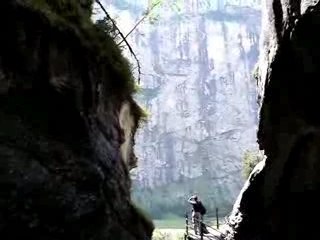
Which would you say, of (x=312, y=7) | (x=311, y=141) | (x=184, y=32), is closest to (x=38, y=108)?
(x=312, y=7)

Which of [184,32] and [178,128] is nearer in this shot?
[178,128]

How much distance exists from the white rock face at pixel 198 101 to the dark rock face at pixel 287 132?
54.0 meters

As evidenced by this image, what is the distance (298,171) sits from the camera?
32.5 ft

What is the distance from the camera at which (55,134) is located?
5.84 metres

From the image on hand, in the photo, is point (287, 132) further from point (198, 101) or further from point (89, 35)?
point (198, 101)

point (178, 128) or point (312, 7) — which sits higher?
point (178, 128)

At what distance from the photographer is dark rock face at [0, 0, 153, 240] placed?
5.21 m

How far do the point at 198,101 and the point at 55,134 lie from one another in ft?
242

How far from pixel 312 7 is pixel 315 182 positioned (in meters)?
4.06

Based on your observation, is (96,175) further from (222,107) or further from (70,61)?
(222,107)

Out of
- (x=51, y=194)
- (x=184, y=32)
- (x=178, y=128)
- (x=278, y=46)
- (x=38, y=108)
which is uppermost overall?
(x=184, y=32)

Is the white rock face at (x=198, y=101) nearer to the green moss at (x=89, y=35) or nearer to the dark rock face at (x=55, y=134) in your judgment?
the green moss at (x=89, y=35)

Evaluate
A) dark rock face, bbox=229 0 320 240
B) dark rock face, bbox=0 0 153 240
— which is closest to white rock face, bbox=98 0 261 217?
dark rock face, bbox=229 0 320 240

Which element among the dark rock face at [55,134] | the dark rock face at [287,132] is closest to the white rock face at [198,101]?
the dark rock face at [287,132]
